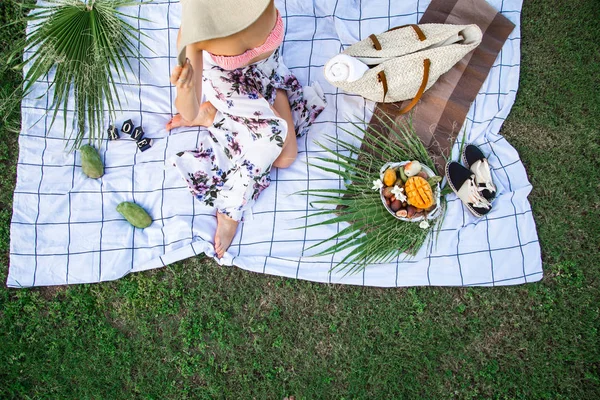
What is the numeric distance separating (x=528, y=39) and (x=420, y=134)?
980 millimetres

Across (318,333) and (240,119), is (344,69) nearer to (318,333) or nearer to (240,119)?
(240,119)

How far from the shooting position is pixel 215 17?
1.90 meters

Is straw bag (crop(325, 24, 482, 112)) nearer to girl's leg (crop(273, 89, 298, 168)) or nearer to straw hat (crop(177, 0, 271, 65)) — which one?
girl's leg (crop(273, 89, 298, 168))

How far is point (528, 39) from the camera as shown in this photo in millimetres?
3090

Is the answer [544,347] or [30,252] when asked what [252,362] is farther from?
[544,347]

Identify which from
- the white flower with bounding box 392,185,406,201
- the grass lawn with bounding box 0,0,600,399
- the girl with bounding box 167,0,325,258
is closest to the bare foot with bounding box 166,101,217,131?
the girl with bounding box 167,0,325,258

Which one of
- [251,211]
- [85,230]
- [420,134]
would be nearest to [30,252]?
[85,230]

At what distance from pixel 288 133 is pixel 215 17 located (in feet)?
3.19

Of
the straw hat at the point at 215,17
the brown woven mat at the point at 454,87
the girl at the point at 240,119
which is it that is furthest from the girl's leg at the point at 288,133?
the straw hat at the point at 215,17

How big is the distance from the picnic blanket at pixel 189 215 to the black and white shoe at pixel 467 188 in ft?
0.28

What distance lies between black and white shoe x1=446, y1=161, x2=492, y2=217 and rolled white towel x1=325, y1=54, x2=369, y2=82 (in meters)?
0.72

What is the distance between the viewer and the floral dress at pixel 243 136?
8.43 feet

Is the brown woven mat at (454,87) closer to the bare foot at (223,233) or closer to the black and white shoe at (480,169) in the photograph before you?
the black and white shoe at (480,169)

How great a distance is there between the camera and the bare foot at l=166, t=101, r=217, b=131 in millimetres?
2803
